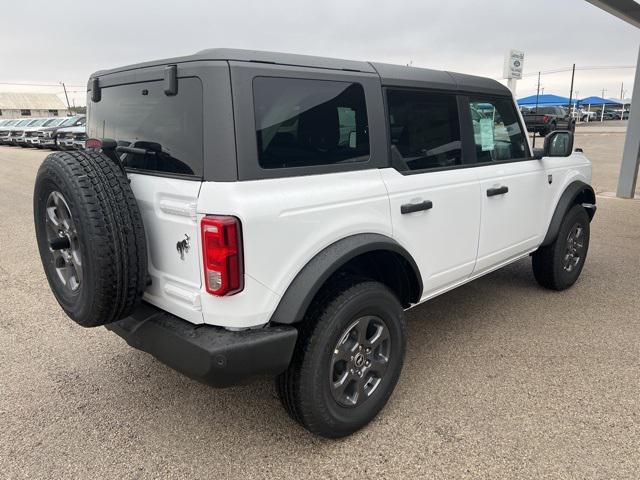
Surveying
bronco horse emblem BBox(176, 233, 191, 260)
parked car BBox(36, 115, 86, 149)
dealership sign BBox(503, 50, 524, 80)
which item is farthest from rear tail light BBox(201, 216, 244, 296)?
parked car BBox(36, 115, 86, 149)

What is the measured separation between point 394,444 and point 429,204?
4.31ft

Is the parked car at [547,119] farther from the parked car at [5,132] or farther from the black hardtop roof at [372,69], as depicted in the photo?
the parked car at [5,132]

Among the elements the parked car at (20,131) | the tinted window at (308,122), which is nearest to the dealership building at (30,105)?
the parked car at (20,131)

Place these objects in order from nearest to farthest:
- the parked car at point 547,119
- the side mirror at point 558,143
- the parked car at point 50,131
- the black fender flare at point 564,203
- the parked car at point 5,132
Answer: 1. the side mirror at point 558,143
2. the black fender flare at point 564,203
3. the parked car at point 50,131
4. the parked car at point 547,119
5. the parked car at point 5,132

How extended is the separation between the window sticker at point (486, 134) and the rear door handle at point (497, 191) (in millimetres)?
287

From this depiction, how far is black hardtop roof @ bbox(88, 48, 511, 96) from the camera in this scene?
82.8 inches

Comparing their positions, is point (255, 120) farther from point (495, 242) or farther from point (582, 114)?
point (582, 114)

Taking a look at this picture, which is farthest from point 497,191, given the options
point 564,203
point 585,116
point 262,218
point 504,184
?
point 585,116

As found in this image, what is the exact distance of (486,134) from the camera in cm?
346

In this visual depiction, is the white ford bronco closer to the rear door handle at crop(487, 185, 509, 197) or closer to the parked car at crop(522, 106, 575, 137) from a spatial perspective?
the rear door handle at crop(487, 185, 509, 197)

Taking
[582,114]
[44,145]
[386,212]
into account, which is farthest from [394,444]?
[582,114]

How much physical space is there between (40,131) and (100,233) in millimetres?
24554

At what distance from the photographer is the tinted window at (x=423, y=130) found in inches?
109

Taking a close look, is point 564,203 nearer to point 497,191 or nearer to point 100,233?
point 497,191
